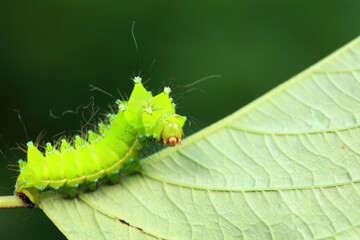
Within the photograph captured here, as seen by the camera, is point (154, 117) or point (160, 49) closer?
point (154, 117)

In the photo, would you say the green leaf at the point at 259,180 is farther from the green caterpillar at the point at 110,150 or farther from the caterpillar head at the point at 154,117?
the caterpillar head at the point at 154,117

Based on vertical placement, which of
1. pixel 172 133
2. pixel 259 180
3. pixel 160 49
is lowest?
pixel 259 180

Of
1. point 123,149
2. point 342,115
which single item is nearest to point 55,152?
point 123,149

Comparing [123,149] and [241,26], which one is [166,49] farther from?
[123,149]

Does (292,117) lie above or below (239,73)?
below

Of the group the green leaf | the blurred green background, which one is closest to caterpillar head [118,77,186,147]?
the green leaf

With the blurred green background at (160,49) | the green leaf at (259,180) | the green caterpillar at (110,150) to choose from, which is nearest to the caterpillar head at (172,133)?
the green caterpillar at (110,150)

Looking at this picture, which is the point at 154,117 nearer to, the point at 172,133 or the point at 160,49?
the point at 172,133

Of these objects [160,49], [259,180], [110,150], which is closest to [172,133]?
[110,150]
